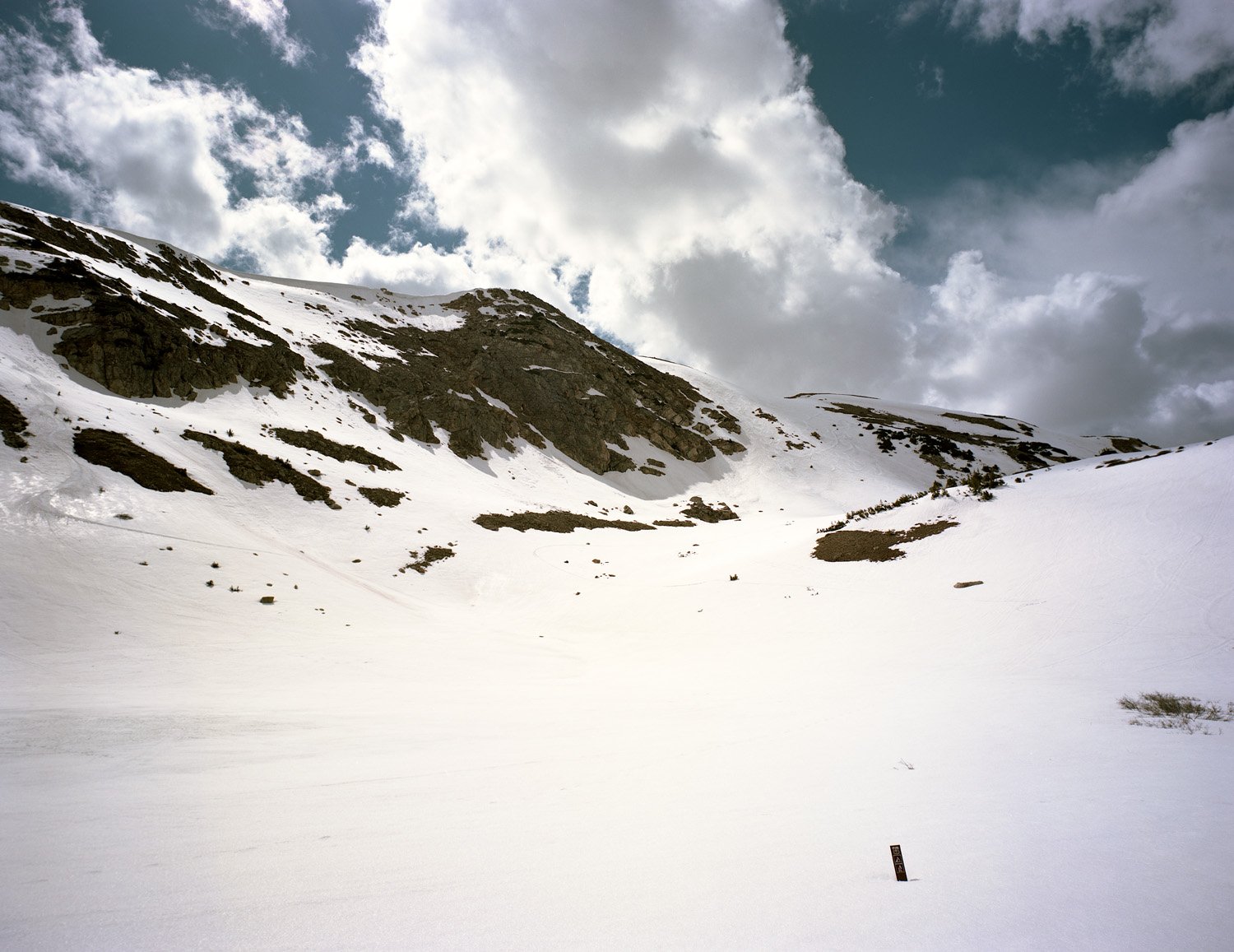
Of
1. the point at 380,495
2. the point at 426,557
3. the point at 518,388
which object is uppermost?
the point at 518,388

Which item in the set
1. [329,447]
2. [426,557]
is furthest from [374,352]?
[426,557]

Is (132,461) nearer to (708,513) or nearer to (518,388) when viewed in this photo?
(708,513)

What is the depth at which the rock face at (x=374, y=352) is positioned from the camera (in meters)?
27.4

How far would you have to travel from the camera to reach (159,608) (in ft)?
31.3

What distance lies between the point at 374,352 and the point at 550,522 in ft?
98.3

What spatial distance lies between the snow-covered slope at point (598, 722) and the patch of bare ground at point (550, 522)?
371 centimetres

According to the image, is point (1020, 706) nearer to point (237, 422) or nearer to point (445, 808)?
point (445, 808)

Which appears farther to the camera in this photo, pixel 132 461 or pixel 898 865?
pixel 132 461

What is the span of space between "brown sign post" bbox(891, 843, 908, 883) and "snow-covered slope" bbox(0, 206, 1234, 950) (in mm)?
30

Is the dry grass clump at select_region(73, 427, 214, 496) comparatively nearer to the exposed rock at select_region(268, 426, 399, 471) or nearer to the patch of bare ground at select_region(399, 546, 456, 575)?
the patch of bare ground at select_region(399, 546, 456, 575)

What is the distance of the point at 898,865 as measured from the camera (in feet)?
8.09

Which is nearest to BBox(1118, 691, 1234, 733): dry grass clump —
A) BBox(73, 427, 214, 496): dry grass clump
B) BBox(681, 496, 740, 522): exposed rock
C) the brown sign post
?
the brown sign post

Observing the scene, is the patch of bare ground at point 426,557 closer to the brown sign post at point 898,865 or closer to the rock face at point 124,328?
the brown sign post at point 898,865

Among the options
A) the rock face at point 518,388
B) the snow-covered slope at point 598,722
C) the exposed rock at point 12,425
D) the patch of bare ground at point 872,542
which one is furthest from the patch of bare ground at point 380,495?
the patch of bare ground at point 872,542
